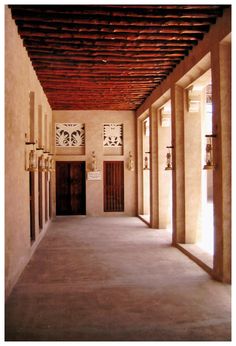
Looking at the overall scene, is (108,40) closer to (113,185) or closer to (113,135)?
(113,135)

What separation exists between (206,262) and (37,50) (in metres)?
5.31

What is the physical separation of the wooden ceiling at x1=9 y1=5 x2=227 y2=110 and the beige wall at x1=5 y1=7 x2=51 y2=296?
47 centimetres

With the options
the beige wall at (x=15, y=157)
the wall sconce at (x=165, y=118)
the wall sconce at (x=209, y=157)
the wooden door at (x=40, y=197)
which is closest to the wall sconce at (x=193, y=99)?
the wall sconce at (x=209, y=157)

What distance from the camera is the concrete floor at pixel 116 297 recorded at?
4.21 meters

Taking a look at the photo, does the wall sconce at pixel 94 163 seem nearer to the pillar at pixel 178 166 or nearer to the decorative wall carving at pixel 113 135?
the decorative wall carving at pixel 113 135

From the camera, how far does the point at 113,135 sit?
15555 millimetres

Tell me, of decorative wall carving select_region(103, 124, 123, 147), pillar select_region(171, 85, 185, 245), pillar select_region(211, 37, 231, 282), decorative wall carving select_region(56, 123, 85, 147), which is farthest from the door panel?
pillar select_region(211, 37, 231, 282)

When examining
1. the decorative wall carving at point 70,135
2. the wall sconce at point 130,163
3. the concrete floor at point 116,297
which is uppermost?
the decorative wall carving at point 70,135

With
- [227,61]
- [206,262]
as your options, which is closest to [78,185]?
[206,262]

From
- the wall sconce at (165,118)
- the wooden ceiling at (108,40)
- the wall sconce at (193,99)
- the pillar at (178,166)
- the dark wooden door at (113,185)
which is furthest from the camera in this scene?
the dark wooden door at (113,185)

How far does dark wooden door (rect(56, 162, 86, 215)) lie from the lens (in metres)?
15.3

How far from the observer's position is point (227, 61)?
241 inches

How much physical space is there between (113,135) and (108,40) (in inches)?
331

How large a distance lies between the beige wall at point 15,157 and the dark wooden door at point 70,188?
7.52m
